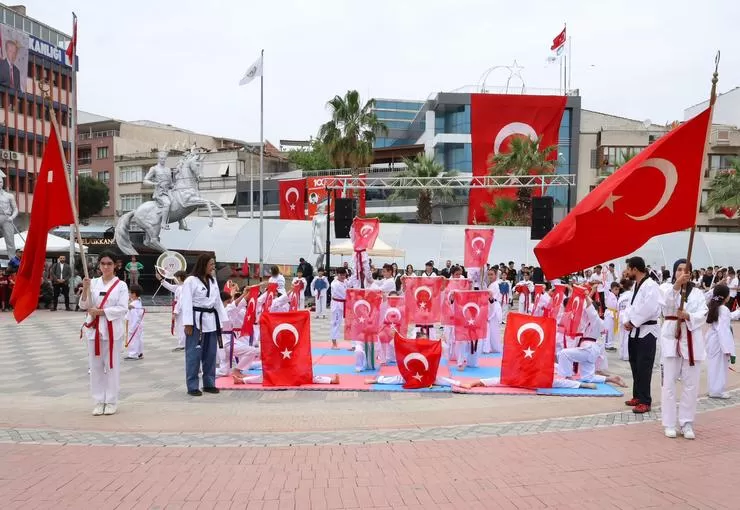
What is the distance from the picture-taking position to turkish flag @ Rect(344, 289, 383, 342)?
11.1 m

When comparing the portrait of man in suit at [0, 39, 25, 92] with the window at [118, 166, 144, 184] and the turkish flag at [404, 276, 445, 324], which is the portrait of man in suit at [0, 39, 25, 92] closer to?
the window at [118, 166, 144, 184]

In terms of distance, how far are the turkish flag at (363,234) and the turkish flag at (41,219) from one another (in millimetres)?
7918

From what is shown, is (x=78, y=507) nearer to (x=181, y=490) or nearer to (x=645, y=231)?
(x=181, y=490)

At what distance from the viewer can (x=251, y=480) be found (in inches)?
218

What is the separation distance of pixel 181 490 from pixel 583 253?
4.91m

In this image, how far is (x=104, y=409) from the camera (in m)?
7.91

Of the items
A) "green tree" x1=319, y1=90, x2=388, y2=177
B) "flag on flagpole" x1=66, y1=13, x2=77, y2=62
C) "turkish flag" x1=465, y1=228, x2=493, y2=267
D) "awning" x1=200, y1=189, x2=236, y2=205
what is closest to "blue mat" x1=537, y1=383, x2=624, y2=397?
"turkish flag" x1=465, y1=228, x2=493, y2=267

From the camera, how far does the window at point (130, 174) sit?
60031 millimetres

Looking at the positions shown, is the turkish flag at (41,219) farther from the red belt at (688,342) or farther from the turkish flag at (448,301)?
the red belt at (688,342)

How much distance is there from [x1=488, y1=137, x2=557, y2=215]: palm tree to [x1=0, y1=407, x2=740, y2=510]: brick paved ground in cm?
3061

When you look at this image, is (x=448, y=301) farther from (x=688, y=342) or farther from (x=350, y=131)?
(x=350, y=131)

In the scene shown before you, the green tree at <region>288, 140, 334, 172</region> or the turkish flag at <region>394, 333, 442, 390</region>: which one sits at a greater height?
the green tree at <region>288, 140, 334, 172</region>

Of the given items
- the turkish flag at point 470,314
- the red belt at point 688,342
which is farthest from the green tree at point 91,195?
the red belt at point 688,342

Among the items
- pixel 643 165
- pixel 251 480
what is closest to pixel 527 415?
pixel 643 165
